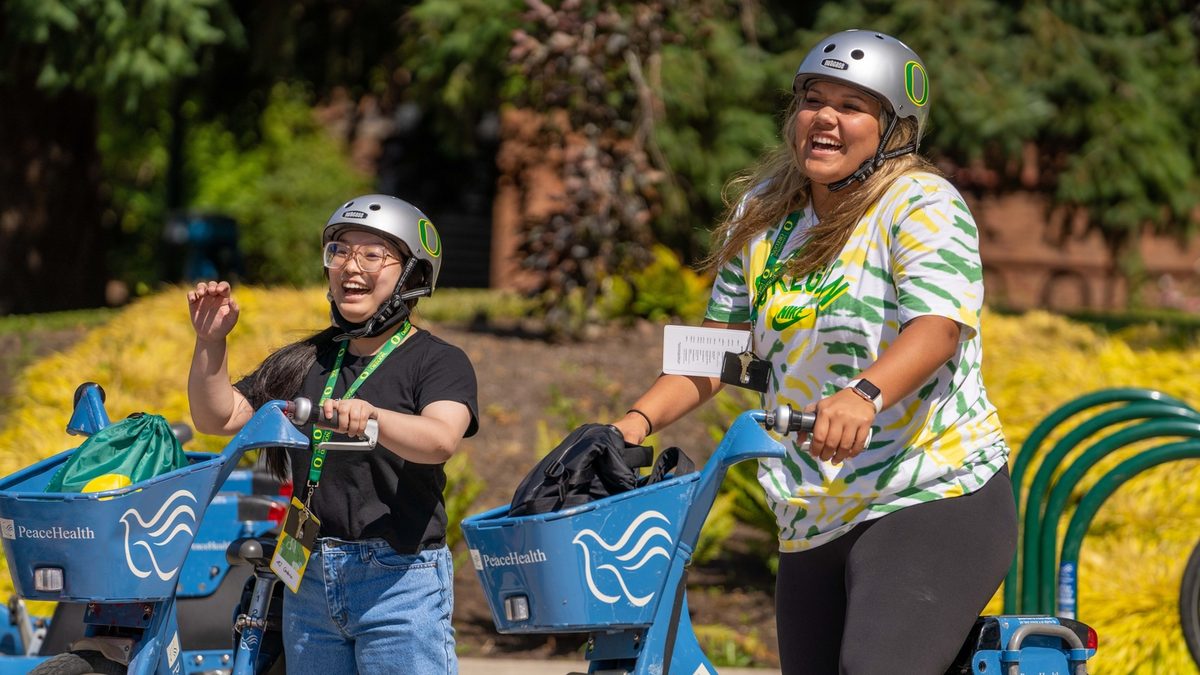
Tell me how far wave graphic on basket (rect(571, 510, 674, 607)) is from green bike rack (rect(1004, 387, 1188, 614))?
2.49m

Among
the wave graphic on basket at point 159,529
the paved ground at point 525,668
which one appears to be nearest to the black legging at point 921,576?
the wave graphic on basket at point 159,529

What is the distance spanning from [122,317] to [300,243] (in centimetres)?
1106

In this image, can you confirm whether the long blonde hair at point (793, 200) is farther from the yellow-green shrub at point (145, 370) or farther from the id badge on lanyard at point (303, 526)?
the yellow-green shrub at point (145, 370)

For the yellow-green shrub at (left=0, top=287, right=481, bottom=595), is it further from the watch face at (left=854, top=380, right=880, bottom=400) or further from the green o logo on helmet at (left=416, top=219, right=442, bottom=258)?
the watch face at (left=854, top=380, right=880, bottom=400)

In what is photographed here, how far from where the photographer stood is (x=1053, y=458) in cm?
508

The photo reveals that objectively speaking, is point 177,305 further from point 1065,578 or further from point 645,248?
point 1065,578

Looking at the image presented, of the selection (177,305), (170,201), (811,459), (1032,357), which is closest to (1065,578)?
(811,459)

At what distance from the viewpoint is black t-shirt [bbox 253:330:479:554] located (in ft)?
11.0

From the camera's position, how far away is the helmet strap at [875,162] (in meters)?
3.09

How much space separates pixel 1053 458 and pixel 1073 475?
0.53ft

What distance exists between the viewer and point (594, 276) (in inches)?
378

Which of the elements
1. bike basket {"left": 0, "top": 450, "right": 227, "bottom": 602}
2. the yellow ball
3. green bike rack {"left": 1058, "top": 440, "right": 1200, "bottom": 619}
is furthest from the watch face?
green bike rack {"left": 1058, "top": 440, "right": 1200, "bottom": 619}

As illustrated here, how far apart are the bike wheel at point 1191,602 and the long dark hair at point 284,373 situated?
2967 mm

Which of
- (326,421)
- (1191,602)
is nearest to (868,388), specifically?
(326,421)
